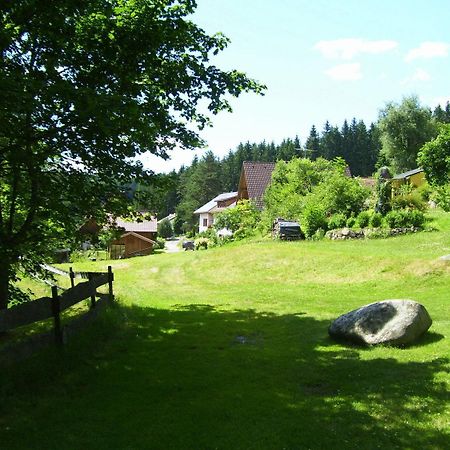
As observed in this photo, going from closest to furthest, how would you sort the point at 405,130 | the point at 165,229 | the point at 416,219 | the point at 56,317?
the point at 56,317
the point at 416,219
the point at 405,130
the point at 165,229

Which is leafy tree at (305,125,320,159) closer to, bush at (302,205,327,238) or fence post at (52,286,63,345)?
bush at (302,205,327,238)

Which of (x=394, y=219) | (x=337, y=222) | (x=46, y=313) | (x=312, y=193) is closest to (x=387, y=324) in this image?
(x=46, y=313)

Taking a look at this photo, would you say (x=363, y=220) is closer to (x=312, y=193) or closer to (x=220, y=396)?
(x=312, y=193)

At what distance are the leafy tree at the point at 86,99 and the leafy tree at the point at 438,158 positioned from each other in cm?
1415

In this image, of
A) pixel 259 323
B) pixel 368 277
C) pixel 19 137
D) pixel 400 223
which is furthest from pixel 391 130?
pixel 19 137

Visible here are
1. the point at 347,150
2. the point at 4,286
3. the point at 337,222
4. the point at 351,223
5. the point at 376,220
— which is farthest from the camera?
the point at 347,150

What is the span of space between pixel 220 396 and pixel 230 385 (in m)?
0.49

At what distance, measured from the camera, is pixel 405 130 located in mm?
68250

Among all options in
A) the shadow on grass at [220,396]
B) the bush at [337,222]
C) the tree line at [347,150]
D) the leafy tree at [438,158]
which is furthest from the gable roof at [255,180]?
the shadow on grass at [220,396]

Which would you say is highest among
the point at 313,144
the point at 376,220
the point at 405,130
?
the point at 313,144

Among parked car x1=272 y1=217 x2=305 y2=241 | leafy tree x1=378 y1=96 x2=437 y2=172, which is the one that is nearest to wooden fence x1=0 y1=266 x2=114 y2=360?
parked car x1=272 y1=217 x2=305 y2=241

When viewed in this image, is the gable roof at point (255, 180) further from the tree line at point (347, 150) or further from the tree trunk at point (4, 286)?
the tree trunk at point (4, 286)

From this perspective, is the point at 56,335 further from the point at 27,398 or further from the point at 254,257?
the point at 254,257

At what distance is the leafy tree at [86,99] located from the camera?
23.4 ft
